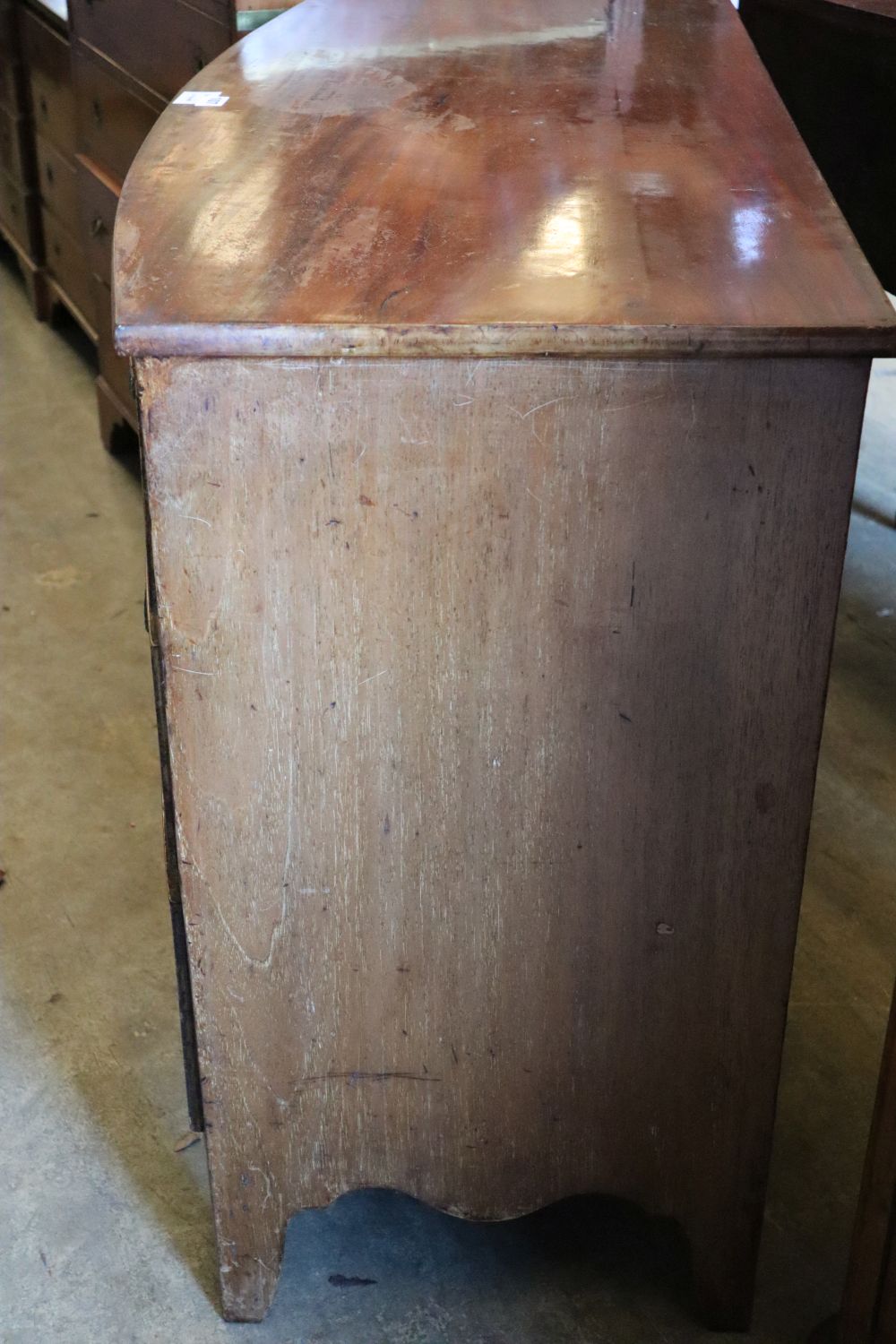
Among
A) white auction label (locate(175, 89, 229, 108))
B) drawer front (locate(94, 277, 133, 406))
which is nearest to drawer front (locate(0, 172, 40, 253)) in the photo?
drawer front (locate(94, 277, 133, 406))

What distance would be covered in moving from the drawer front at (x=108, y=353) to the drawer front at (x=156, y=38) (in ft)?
1.46

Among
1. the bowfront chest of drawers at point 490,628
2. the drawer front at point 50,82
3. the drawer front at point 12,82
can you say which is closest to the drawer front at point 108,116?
the drawer front at point 50,82

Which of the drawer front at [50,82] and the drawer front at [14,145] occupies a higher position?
the drawer front at [50,82]

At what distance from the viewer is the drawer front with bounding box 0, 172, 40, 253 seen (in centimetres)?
356

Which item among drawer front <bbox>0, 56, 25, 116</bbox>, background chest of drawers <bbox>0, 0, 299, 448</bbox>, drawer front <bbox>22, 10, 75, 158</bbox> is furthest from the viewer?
drawer front <bbox>0, 56, 25, 116</bbox>

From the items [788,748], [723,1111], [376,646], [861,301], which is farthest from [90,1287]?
[861,301]

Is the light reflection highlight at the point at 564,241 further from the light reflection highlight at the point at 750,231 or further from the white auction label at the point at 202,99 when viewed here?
the white auction label at the point at 202,99

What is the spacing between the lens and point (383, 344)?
910 mm

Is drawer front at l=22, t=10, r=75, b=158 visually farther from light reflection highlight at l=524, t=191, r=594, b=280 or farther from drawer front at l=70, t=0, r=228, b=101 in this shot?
light reflection highlight at l=524, t=191, r=594, b=280

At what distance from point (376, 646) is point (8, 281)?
11.4 ft

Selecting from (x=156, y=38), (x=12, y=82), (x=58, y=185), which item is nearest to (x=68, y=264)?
(x=58, y=185)

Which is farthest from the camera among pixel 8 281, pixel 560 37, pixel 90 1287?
pixel 8 281

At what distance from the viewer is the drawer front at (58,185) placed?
319cm

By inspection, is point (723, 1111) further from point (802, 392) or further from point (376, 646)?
point (802, 392)
